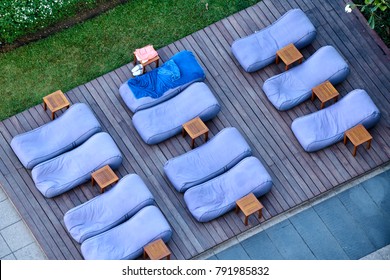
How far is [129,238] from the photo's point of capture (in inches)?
1097

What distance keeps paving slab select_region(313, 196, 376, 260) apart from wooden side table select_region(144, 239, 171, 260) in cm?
491

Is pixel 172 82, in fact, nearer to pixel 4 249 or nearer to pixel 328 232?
pixel 328 232

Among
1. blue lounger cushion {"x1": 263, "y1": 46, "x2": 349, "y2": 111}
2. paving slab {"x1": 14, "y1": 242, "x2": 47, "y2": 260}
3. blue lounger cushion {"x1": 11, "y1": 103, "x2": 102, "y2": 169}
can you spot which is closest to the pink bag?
blue lounger cushion {"x1": 11, "y1": 103, "x2": 102, "y2": 169}

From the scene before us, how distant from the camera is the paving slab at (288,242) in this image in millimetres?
28812

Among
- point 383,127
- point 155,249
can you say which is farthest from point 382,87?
point 155,249

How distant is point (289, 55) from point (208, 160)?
454 centimetres

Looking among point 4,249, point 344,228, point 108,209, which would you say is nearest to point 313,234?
point 344,228

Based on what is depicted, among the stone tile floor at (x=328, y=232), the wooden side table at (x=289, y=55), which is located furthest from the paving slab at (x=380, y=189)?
the wooden side table at (x=289, y=55)

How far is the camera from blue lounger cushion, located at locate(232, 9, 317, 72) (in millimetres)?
30953

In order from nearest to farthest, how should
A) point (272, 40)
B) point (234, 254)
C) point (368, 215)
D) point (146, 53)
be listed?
point (234, 254) < point (368, 215) < point (146, 53) < point (272, 40)

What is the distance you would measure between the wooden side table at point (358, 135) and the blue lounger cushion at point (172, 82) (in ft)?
16.2

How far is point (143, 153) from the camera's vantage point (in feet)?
98.1

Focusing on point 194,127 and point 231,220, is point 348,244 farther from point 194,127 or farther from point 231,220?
point 194,127

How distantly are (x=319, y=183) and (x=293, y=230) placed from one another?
1671 millimetres
